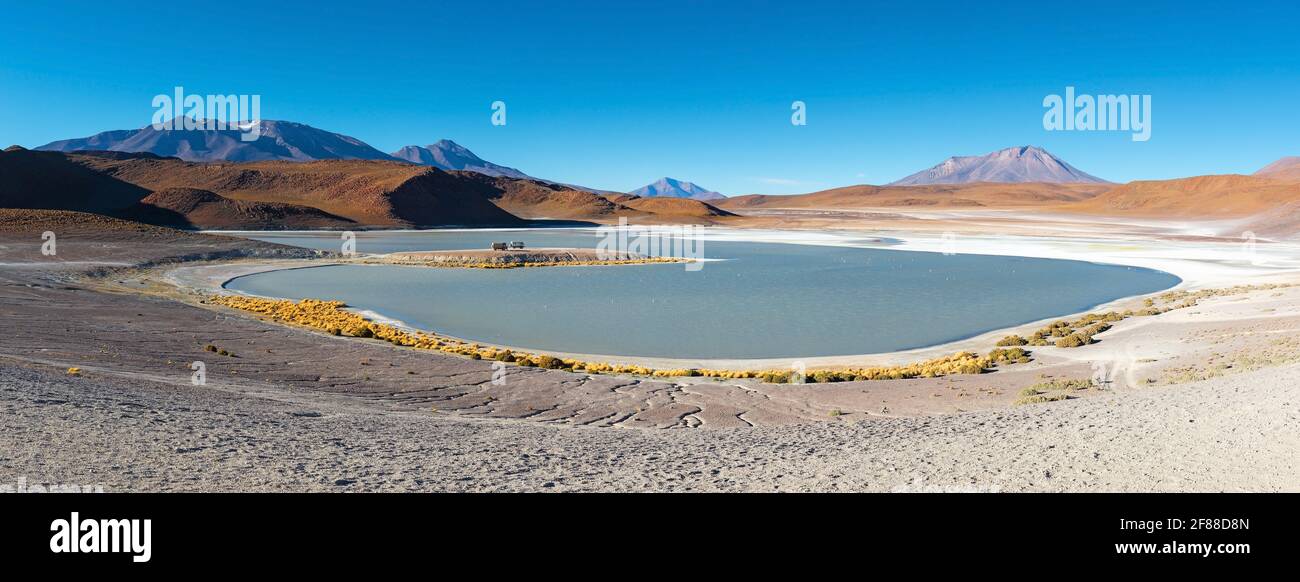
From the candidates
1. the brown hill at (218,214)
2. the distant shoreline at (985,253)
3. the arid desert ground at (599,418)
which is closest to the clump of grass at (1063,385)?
the arid desert ground at (599,418)

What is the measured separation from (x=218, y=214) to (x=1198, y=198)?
134 meters

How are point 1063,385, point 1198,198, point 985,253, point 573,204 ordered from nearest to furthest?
point 1063,385, point 985,253, point 1198,198, point 573,204

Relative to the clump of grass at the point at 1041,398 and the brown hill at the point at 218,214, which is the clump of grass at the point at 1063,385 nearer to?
the clump of grass at the point at 1041,398

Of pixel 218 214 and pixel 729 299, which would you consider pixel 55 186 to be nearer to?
pixel 218 214

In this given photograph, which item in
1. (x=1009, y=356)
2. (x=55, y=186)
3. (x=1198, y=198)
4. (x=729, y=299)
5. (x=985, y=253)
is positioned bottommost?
(x=1009, y=356)

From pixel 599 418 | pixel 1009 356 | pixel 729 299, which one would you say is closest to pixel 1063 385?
pixel 1009 356

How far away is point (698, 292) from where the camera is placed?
29.7 m

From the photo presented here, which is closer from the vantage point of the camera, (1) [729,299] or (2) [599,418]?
(2) [599,418]

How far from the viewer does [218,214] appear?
291 ft

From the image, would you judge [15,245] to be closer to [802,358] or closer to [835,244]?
[802,358]

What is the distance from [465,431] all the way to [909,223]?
3878 inches

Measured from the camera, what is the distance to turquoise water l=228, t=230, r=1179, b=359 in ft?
61.3

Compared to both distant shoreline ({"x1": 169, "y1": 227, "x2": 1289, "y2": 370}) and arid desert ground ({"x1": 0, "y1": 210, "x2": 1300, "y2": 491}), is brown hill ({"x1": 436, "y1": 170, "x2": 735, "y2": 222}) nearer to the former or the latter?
distant shoreline ({"x1": 169, "y1": 227, "x2": 1289, "y2": 370})

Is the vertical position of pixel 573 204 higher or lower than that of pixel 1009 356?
higher
